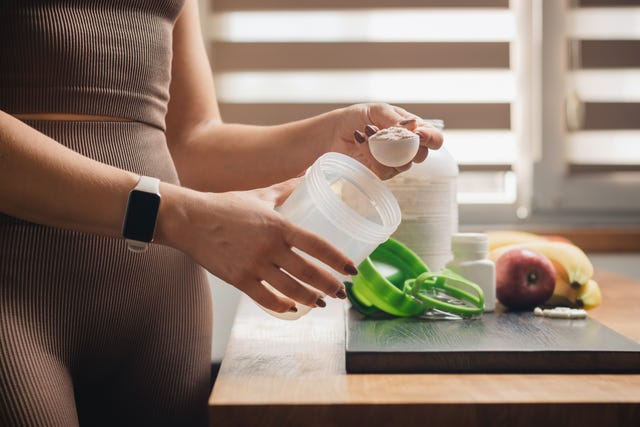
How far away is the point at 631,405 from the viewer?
647mm

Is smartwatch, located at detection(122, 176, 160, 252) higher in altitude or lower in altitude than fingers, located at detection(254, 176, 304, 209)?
higher

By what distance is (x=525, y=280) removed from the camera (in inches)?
41.2

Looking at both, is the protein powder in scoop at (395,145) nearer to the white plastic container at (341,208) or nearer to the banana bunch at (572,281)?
the white plastic container at (341,208)

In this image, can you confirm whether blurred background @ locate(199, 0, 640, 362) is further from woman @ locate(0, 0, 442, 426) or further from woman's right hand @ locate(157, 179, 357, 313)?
woman's right hand @ locate(157, 179, 357, 313)

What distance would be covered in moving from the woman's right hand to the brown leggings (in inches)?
5.5

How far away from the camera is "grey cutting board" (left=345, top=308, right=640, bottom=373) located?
0.76 metres

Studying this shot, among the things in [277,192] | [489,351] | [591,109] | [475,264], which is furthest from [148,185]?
[591,109]

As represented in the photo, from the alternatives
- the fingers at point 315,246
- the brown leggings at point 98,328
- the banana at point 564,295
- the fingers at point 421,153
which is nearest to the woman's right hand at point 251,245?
the fingers at point 315,246

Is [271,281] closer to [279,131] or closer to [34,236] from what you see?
[34,236]

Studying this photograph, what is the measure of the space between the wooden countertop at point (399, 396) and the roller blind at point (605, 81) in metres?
1.35

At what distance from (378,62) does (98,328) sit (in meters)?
1.30

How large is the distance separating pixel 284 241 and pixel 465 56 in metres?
1.40

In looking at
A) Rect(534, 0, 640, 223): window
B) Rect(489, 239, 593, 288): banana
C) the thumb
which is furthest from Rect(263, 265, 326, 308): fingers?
Rect(534, 0, 640, 223): window

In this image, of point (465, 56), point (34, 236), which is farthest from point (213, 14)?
point (34, 236)
